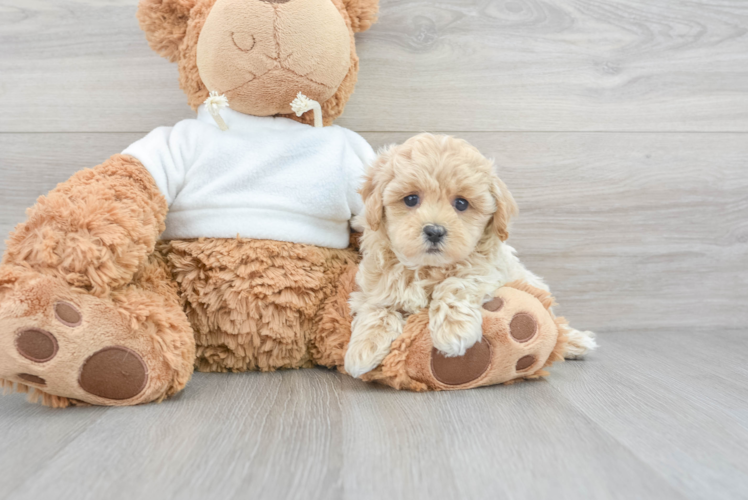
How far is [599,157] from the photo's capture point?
1295 millimetres

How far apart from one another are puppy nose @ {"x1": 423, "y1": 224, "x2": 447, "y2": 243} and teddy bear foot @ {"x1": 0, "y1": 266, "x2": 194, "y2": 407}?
1.39 feet

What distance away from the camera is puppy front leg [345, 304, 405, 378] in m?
0.86

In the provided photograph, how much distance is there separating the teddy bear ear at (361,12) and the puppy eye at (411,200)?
42 centimetres

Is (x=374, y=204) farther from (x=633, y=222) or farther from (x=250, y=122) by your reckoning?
(x=633, y=222)

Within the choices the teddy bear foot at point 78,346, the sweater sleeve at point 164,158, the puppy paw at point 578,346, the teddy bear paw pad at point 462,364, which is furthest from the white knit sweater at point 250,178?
the puppy paw at point 578,346

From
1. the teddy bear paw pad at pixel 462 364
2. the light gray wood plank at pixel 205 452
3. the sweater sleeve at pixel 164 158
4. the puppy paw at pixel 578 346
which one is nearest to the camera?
the light gray wood plank at pixel 205 452

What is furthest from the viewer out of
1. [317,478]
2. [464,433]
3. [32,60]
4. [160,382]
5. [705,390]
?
[32,60]

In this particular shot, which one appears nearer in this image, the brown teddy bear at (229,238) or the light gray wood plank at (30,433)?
the light gray wood plank at (30,433)

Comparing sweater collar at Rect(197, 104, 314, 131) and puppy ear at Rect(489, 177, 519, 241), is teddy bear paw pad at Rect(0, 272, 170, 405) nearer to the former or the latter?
sweater collar at Rect(197, 104, 314, 131)

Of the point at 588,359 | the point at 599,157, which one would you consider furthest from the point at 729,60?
the point at 588,359

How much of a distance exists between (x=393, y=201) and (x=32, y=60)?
0.89m

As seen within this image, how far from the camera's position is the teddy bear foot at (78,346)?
0.73 metres

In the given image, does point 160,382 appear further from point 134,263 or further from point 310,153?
point 310,153

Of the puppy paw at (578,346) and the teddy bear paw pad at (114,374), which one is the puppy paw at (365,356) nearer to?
the teddy bear paw pad at (114,374)
